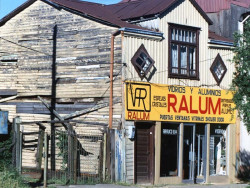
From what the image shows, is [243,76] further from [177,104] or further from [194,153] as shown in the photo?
[194,153]

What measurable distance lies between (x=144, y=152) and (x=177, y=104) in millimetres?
2751

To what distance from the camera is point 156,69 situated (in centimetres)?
2389

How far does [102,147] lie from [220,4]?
10.9 metres

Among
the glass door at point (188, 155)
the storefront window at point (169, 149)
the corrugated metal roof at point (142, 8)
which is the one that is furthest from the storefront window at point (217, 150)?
the corrugated metal roof at point (142, 8)

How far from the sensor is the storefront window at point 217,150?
2650 cm

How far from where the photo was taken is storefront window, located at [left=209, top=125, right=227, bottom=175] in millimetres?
26500

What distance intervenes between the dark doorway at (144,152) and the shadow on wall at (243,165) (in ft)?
19.0

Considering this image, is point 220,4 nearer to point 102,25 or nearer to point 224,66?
point 224,66

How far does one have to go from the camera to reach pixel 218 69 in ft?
87.7

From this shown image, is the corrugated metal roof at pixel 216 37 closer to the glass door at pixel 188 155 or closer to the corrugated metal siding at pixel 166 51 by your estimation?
the corrugated metal siding at pixel 166 51

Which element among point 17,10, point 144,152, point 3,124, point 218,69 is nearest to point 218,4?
point 218,69

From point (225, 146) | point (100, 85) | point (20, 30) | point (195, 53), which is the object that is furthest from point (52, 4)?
point (225, 146)

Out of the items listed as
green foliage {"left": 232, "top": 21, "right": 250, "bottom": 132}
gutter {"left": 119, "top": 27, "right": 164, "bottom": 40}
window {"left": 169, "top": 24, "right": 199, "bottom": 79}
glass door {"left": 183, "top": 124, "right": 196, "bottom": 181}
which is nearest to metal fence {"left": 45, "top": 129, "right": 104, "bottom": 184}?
gutter {"left": 119, "top": 27, "right": 164, "bottom": 40}

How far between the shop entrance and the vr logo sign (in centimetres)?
277
